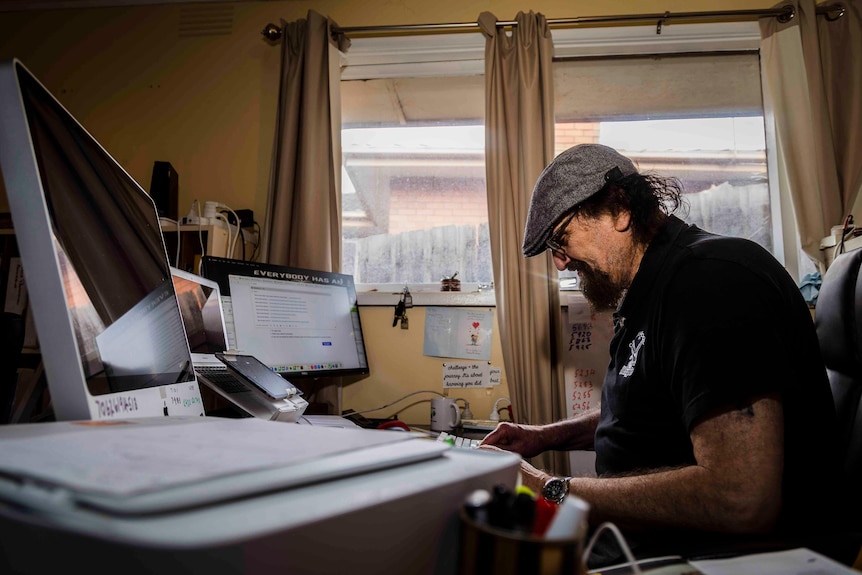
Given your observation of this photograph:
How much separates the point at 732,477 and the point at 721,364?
0.16m

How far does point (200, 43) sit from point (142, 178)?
0.67 meters

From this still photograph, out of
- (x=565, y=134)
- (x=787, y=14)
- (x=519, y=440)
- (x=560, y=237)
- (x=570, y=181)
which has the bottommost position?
(x=519, y=440)

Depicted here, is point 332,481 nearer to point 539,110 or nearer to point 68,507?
point 68,507

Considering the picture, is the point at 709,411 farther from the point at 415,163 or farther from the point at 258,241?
the point at 258,241

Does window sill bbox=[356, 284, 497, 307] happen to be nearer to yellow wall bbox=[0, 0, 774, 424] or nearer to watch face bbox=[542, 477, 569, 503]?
yellow wall bbox=[0, 0, 774, 424]

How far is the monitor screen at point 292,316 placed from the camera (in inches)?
60.1

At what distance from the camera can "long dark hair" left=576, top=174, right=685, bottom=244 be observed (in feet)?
3.76

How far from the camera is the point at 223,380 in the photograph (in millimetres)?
1011

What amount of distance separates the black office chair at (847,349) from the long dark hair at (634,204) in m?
0.35

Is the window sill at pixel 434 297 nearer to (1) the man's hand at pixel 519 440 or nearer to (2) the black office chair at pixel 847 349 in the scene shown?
(1) the man's hand at pixel 519 440

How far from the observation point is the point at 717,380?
0.77 metres

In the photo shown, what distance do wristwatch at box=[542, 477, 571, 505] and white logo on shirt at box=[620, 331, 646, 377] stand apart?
0.24m

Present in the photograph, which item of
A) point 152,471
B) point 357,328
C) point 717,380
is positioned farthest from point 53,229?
point 357,328

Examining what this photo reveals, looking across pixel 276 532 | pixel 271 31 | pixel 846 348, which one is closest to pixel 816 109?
pixel 846 348
